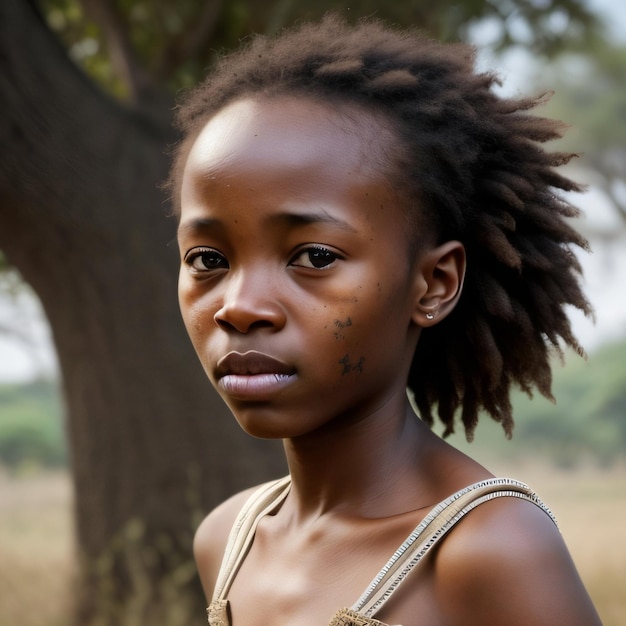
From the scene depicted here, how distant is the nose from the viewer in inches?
73.1

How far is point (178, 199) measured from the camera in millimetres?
2412

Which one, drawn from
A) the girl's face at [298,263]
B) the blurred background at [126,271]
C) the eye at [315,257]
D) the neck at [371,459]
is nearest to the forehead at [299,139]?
the girl's face at [298,263]

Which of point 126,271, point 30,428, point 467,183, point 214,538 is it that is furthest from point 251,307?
point 30,428

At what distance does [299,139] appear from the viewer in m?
1.94

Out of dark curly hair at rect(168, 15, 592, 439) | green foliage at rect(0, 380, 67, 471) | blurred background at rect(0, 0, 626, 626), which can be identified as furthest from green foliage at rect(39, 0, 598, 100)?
green foliage at rect(0, 380, 67, 471)

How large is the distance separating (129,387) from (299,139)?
3.48 metres

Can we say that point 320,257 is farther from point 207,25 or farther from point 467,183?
point 207,25

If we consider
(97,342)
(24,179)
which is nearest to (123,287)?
(97,342)

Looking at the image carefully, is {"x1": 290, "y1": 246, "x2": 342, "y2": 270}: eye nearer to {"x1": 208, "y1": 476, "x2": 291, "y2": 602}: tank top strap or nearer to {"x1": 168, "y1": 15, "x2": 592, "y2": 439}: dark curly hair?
{"x1": 168, "y1": 15, "x2": 592, "y2": 439}: dark curly hair

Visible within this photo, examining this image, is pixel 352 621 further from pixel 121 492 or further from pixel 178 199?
pixel 121 492

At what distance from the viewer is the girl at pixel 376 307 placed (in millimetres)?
1871

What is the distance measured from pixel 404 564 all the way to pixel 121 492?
3.61 m

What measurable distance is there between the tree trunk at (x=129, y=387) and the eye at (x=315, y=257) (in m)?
3.28

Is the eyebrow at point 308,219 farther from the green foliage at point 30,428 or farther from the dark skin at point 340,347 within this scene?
the green foliage at point 30,428
